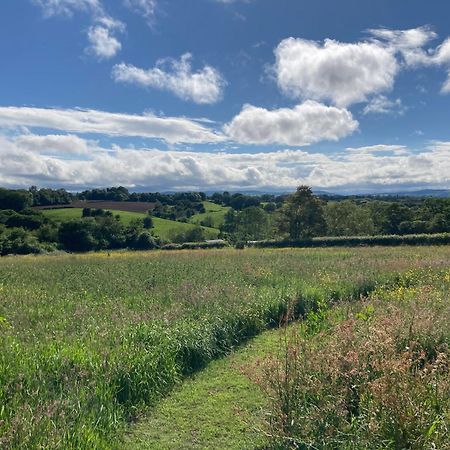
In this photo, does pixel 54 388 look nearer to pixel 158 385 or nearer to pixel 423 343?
pixel 158 385

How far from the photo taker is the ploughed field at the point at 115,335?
4863 mm

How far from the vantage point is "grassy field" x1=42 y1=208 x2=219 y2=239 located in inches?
2874

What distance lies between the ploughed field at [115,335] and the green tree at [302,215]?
3867 centimetres

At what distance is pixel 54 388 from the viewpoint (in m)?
5.49

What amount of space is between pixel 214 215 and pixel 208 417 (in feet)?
300

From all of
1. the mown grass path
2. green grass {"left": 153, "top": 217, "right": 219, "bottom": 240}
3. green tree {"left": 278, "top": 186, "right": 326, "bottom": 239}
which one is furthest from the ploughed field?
green grass {"left": 153, "top": 217, "right": 219, "bottom": 240}

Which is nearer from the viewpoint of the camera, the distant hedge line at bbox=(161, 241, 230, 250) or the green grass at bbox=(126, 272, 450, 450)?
the green grass at bbox=(126, 272, 450, 450)

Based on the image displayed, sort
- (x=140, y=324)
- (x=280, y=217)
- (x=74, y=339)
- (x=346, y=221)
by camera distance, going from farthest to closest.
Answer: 1. (x=346, y=221)
2. (x=280, y=217)
3. (x=140, y=324)
4. (x=74, y=339)

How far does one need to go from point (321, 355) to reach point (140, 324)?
168 inches

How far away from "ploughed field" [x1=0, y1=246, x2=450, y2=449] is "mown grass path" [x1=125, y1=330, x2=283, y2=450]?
0.27 metres

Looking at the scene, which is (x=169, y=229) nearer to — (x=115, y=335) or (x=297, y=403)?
(x=115, y=335)

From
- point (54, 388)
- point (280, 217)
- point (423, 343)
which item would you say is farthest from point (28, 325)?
point (280, 217)

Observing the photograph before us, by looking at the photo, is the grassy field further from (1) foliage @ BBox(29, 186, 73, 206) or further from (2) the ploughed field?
(2) the ploughed field

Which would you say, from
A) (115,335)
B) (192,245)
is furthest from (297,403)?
(192,245)
